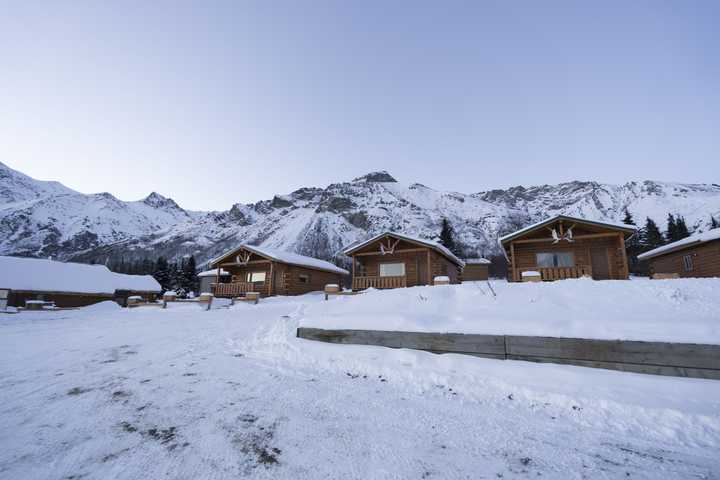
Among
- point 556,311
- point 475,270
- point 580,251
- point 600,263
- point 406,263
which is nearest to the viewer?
point 556,311

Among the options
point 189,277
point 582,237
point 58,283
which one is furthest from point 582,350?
point 189,277

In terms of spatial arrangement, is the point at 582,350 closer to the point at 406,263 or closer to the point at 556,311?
the point at 556,311

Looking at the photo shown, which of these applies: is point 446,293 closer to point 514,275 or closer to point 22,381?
point 22,381

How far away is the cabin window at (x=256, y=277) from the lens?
1068 inches

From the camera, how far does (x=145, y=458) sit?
2.98 meters

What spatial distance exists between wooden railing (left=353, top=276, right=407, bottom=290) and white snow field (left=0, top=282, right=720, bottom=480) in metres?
14.5

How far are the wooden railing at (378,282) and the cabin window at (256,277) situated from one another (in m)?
9.84

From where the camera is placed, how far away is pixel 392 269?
22297 millimetres

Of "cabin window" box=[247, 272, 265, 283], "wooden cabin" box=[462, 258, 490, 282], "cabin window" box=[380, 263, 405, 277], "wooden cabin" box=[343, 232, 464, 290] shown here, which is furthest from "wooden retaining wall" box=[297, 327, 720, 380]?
"wooden cabin" box=[462, 258, 490, 282]

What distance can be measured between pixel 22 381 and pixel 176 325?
262 inches

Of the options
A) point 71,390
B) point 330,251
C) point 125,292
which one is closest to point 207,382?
point 71,390

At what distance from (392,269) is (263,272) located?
11828 millimetres

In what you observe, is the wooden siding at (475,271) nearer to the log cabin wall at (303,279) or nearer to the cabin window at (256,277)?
the log cabin wall at (303,279)

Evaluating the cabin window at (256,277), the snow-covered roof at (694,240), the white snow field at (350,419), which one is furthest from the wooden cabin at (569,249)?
the cabin window at (256,277)
